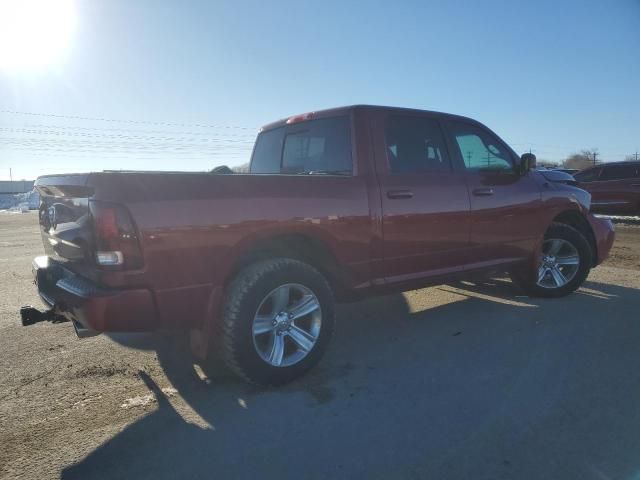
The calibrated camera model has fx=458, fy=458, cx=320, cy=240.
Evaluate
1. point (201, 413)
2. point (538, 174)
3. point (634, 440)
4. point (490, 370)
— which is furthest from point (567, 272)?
point (201, 413)

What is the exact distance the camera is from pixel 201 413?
9.39ft

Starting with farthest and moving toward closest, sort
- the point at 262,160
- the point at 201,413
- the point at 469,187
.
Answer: the point at 262,160 < the point at 469,187 < the point at 201,413

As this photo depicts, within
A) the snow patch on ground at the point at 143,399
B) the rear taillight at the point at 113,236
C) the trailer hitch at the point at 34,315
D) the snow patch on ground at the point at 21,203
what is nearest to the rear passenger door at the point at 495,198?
the snow patch on ground at the point at 143,399

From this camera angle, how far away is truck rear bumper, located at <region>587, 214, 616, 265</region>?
5551 millimetres

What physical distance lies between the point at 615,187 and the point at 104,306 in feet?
45.7

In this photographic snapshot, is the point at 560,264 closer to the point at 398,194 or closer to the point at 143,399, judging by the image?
the point at 398,194

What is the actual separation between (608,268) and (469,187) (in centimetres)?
430

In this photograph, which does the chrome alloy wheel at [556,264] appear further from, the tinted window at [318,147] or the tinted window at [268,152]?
the tinted window at [268,152]

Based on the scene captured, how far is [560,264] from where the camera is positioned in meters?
5.35

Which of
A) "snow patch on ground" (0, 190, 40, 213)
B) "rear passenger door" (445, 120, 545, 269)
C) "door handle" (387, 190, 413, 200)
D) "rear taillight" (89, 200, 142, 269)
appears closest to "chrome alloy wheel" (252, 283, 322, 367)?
"rear taillight" (89, 200, 142, 269)

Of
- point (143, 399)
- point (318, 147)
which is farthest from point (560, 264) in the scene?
point (143, 399)

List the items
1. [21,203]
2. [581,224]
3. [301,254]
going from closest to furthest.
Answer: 1. [301,254]
2. [581,224]
3. [21,203]

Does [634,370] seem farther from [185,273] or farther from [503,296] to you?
[185,273]

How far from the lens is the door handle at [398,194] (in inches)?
146
